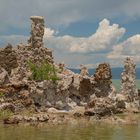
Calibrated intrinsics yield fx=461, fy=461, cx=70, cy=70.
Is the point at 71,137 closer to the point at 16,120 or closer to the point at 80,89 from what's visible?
the point at 16,120

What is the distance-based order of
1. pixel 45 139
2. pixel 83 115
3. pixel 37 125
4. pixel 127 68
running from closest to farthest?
1. pixel 45 139
2. pixel 37 125
3. pixel 83 115
4. pixel 127 68

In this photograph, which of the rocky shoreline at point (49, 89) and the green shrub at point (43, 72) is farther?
the green shrub at point (43, 72)

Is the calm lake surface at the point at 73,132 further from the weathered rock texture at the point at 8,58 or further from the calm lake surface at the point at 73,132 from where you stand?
the weathered rock texture at the point at 8,58

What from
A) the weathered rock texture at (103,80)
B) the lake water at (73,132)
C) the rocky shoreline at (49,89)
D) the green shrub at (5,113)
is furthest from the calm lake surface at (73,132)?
the weathered rock texture at (103,80)

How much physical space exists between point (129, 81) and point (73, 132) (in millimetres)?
36817

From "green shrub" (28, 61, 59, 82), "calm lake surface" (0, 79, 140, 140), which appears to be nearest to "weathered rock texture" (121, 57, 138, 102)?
"green shrub" (28, 61, 59, 82)

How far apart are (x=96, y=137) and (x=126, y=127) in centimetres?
1070

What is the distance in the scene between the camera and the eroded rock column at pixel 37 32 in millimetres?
85812

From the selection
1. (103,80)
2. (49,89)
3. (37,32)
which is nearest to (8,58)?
(37,32)

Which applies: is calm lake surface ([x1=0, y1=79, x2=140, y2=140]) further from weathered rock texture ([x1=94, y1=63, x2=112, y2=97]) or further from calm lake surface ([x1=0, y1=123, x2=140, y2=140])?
weathered rock texture ([x1=94, y1=63, x2=112, y2=97])

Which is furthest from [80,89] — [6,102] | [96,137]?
[96,137]

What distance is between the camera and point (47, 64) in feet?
268

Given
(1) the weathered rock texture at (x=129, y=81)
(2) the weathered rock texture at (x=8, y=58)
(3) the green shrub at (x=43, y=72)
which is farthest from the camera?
(1) the weathered rock texture at (x=129, y=81)

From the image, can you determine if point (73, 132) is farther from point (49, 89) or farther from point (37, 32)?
point (37, 32)
